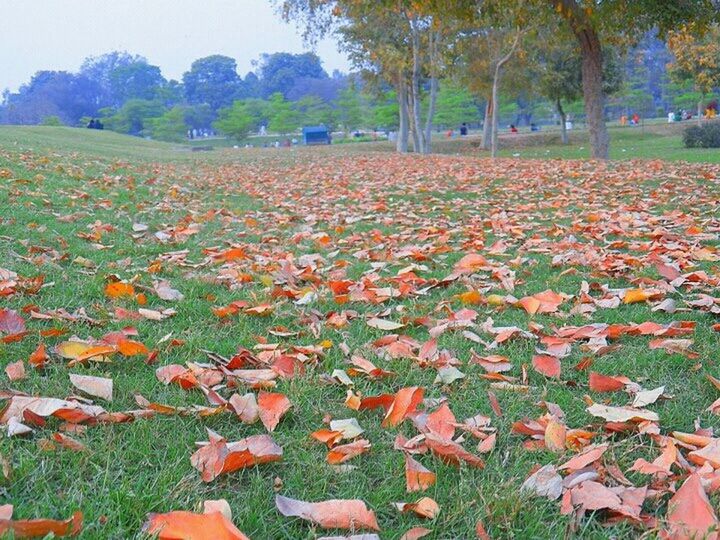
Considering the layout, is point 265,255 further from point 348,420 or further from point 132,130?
point 132,130

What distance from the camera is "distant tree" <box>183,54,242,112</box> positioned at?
319 ft

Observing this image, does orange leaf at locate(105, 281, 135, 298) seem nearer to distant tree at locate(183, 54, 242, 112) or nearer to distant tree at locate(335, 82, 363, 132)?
distant tree at locate(335, 82, 363, 132)

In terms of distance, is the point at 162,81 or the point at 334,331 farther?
the point at 162,81

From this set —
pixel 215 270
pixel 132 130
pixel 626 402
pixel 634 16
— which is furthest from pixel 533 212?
pixel 132 130

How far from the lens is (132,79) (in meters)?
104

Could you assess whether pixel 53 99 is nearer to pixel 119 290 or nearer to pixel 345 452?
pixel 119 290

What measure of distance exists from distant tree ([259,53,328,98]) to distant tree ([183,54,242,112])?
5.54m

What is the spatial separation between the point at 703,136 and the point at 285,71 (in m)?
90.9

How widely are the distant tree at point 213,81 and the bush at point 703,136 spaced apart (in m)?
78.1

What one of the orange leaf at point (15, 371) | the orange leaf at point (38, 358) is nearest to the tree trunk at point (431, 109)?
the orange leaf at point (38, 358)

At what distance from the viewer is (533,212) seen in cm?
691

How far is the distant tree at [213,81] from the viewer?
319 feet

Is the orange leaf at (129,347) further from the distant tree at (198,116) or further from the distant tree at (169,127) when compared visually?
the distant tree at (198,116)

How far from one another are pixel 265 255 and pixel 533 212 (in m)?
3.38
